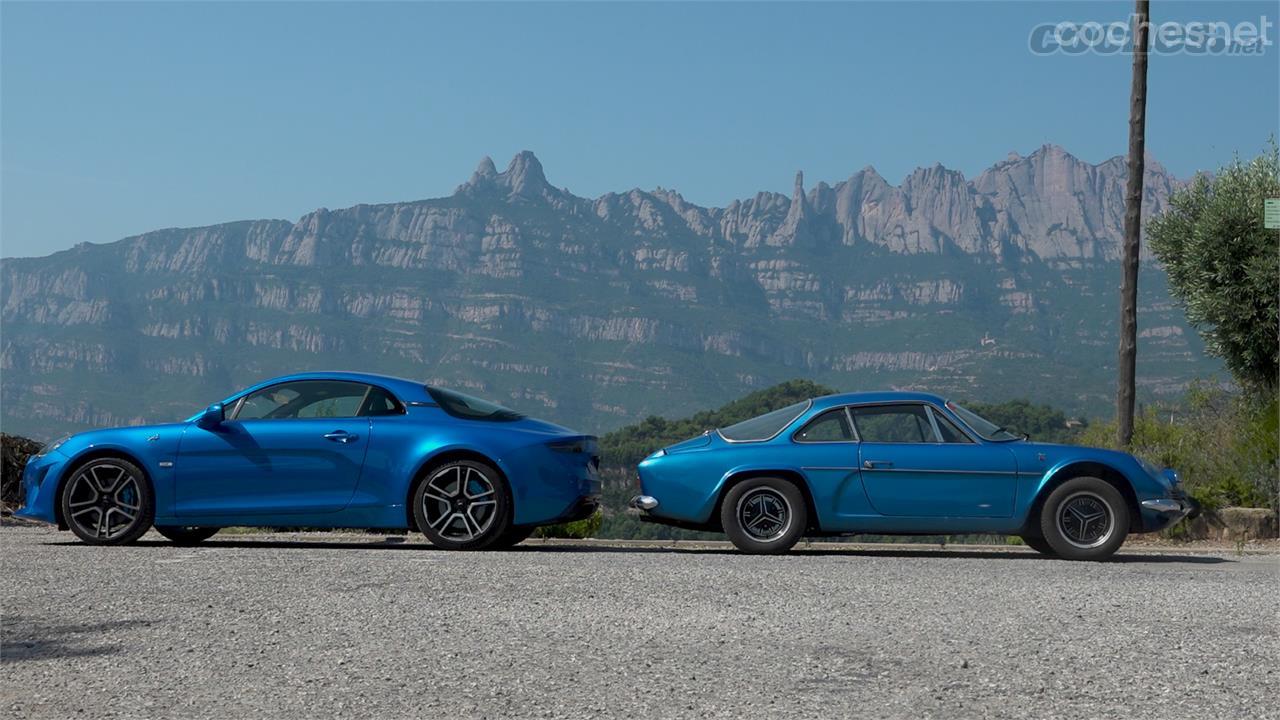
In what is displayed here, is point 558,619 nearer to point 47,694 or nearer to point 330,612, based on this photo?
point 330,612

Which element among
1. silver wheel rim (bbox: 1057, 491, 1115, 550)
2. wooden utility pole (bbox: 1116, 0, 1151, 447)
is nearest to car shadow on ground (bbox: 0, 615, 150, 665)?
silver wheel rim (bbox: 1057, 491, 1115, 550)

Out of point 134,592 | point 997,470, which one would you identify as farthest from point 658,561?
point 134,592

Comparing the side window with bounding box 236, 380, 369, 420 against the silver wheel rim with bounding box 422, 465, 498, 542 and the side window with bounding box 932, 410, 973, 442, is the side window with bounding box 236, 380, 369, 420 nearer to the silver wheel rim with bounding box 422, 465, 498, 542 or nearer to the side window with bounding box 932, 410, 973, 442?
the silver wheel rim with bounding box 422, 465, 498, 542

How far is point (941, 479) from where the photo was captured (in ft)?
36.6

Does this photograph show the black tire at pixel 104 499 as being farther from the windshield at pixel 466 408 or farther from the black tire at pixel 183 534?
the windshield at pixel 466 408

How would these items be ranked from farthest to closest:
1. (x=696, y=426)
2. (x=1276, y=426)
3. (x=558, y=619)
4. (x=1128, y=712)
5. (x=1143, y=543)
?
(x=696, y=426) → (x=1276, y=426) → (x=1143, y=543) → (x=558, y=619) → (x=1128, y=712)

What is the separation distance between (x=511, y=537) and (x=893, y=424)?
3.22 m

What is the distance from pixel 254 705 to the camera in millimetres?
5512

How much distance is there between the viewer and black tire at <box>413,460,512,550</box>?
11.0 m

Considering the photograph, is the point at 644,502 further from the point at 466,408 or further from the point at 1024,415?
the point at 1024,415

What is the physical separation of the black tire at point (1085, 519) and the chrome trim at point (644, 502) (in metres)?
3.05

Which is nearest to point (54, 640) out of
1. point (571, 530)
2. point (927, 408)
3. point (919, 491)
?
point (919, 491)

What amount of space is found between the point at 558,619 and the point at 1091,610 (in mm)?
2958

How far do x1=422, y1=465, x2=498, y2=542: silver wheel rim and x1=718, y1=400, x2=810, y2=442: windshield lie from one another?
2.00 meters
